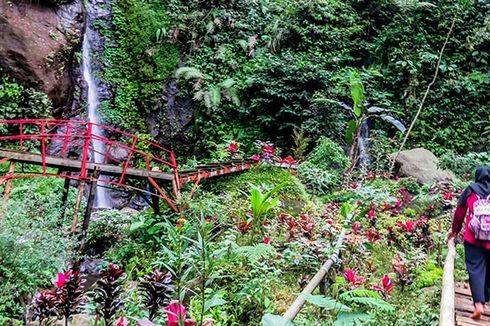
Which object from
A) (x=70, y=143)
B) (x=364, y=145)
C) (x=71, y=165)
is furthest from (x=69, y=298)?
(x=364, y=145)

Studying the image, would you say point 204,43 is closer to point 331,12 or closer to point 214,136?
point 214,136

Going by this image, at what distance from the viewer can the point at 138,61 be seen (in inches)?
509

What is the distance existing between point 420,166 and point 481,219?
24.5 feet

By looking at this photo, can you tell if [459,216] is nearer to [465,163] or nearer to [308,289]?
[308,289]

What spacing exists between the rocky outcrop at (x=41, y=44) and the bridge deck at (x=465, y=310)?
34.0ft

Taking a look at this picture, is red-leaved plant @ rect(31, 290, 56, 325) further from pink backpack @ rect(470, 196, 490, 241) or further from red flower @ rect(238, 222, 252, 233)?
pink backpack @ rect(470, 196, 490, 241)

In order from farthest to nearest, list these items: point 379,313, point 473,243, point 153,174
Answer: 1. point 153,174
2. point 473,243
3. point 379,313

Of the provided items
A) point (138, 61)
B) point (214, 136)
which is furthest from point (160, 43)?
point (214, 136)

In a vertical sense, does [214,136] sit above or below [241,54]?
below

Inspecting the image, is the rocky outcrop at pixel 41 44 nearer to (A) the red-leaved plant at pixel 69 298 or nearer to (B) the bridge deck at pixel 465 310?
(A) the red-leaved plant at pixel 69 298

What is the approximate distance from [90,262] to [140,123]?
6.84 meters

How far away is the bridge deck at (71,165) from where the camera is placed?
471cm

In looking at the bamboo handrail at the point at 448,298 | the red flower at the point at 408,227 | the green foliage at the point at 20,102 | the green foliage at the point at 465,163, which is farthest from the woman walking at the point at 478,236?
the green foliage at the point at 20,102

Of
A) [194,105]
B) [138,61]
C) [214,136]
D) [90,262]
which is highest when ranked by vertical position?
[138,61]
